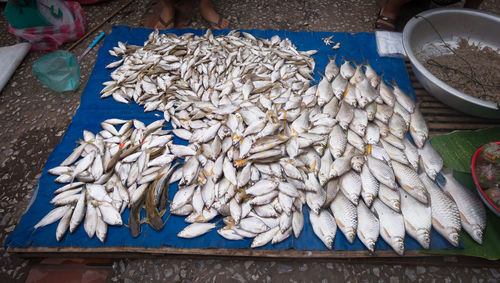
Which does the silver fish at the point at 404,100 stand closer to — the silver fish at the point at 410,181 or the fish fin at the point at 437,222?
the silver fish at the point at 410,181

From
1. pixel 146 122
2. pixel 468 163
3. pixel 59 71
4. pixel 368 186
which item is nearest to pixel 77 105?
pixel 59 71

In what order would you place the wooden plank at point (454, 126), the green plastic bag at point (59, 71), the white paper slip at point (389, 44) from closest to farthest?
1. the wooden plank at point (454, 126)
2. the green plastic bag at point (59, 71)
3. the white paper slip at point (389, 44)

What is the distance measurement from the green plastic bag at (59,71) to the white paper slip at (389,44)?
3469mm

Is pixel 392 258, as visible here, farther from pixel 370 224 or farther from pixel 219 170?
pixel 219 170

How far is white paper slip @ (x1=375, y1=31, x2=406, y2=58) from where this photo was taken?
288 centimetres

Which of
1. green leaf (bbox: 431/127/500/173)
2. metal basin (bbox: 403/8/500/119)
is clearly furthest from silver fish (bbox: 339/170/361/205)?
metal basin (bbox: 403/8/500/119)

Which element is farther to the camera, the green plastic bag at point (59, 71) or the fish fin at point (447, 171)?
the green plastic bag at point (59, 71)

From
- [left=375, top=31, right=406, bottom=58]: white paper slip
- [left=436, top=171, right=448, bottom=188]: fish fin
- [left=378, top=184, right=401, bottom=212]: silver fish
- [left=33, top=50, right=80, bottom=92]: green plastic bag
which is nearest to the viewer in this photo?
[left=378, top=184, right=401, bottom=212]: silver fish

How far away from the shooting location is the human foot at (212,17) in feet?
11.3

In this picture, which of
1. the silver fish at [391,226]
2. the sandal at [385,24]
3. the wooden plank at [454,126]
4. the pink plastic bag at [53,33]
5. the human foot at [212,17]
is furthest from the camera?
the human foot at [212,17]

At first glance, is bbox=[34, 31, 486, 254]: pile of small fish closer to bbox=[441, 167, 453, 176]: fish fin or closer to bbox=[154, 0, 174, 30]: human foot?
bbox=[441, 167, 453, 176]: fish fin

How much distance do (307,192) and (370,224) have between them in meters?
0.45

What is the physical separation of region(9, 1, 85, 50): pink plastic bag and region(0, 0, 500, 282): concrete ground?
0.14 meters

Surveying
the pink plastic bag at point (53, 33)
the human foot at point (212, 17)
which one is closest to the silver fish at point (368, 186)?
the human foot at point (212, 17)
